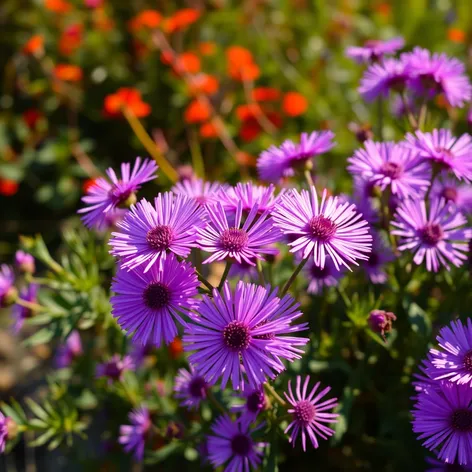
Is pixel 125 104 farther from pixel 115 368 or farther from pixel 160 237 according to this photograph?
pixel 160 237

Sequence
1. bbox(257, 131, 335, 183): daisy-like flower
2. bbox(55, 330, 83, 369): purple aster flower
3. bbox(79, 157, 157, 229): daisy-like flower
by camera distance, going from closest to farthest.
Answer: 1. bbox(79, 157, 157, 229): daisy-like flower
2. bbox(257, 131, 335, 183): daisy-like flower
3. bbox(55, 330, 83, 369): purple aster flower

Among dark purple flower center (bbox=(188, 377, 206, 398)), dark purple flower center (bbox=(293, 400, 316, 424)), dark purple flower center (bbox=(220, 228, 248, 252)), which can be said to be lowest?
dark purple flower center (bbox=(293, 400, 316, 424))

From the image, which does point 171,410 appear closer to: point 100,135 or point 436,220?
point 436,220

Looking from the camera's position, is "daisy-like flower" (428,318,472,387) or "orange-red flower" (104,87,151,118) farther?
"orange-red flower" (104,87,151,118)

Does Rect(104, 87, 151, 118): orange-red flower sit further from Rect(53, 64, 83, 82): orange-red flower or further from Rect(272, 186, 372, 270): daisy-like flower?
Rect(272, 186, 372, 270): daisy-like flower

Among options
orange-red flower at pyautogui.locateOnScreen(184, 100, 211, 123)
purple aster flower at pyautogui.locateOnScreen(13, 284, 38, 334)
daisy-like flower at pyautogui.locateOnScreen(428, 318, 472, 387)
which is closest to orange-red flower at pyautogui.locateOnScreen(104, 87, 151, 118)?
orange-red flower at pyautogui.locateOnScreen(184, 100, 211, 123)

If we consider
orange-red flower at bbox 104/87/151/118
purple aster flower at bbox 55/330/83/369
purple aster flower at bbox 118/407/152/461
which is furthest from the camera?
orange-red flower at bbox 104/87/151/118

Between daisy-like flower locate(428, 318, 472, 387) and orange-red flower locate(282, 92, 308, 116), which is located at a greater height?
orange-red flower locate(282, 92, 308, 116)
